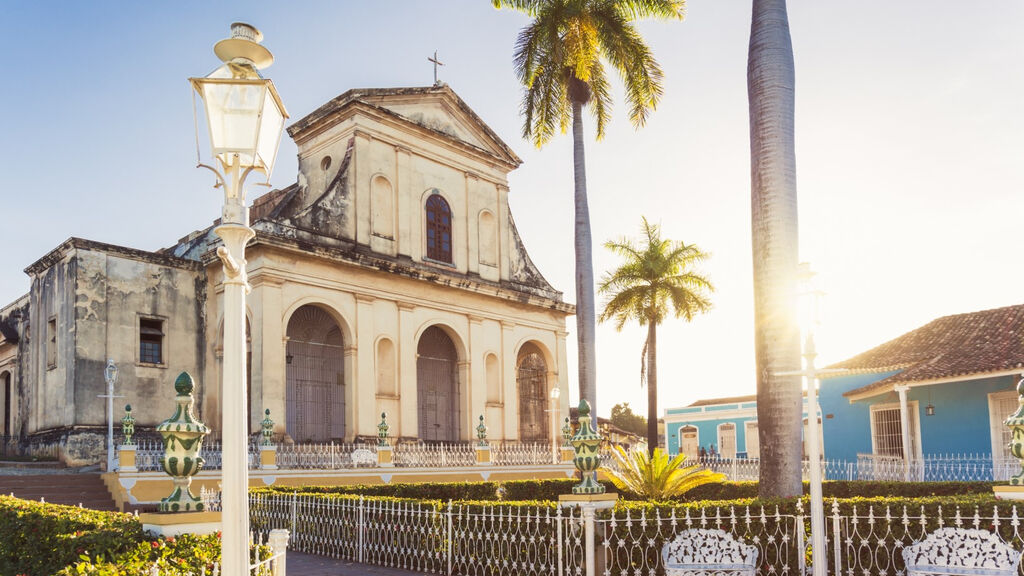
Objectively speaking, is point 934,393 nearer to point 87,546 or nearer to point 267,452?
point 267,452

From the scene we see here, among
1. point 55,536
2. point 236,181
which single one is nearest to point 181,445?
point 55,536

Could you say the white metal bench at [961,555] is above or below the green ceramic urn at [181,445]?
below

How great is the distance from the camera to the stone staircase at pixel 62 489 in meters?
15.3

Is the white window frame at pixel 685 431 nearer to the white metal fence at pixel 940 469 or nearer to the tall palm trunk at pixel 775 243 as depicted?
the white metal fence at pixel 940 469

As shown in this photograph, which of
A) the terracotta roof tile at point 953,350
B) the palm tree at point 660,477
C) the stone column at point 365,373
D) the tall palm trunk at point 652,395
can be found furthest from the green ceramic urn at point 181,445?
the tall palm trunk at point 652,395

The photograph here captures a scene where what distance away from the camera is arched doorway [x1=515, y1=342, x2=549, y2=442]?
28562mm

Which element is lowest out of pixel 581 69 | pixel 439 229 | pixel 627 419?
pixel 627 419

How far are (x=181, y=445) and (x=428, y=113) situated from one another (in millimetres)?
21525

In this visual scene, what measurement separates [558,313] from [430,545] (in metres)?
19.6

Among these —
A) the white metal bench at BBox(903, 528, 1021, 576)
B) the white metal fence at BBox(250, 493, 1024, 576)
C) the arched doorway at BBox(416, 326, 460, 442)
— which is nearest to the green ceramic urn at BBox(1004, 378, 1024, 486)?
the white metal fence at BBox(250, 493, 1024, 576)

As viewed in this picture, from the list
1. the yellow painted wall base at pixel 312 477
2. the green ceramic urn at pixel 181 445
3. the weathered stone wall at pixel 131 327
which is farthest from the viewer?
the weathered stone wall at pixel 131 327

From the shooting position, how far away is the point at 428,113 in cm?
2619

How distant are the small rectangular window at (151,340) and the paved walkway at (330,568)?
11885 mm

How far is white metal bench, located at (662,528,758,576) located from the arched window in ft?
61.6
